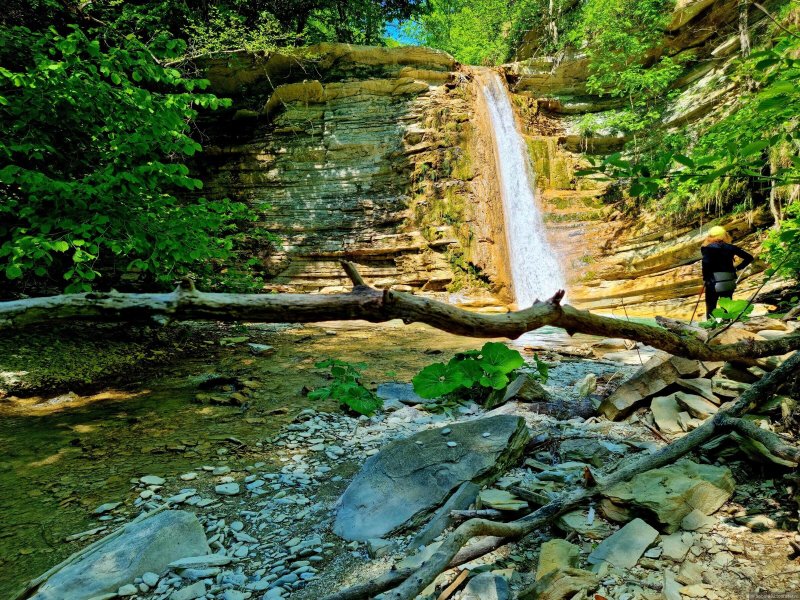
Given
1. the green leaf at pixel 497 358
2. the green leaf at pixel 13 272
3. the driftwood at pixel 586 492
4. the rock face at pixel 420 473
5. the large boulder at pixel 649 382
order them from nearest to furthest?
the driftwood at pixel 586 492
the rock face at pixel 420 473
the large boulder at pixel 649 382
the green leaf at pixel 13 272
the green leaf at pixel 497 358

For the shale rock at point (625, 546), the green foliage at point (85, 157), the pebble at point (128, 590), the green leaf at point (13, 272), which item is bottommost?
the pebble at point (128, 590)

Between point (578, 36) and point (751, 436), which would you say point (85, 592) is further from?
point (578, 36)

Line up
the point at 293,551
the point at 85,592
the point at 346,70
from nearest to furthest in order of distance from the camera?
the point at 85,592 → the point at 293,551 → the point at 346,70

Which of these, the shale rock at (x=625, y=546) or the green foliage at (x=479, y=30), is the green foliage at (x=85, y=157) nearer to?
the shale rock at (x=625, y=546)

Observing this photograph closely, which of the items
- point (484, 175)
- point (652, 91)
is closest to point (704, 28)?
point (652, 91)

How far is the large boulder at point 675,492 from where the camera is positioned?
1974 millimetres

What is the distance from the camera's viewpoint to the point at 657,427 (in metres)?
3.28

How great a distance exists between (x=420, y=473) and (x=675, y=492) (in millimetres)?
1491

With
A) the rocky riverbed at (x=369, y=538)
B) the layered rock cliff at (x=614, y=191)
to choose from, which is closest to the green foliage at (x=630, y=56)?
the layered rock cliff at (x=614, y=191)

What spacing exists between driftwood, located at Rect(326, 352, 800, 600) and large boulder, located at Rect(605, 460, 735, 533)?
0.23ft

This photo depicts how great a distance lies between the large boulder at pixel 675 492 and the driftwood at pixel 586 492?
0.07 metres

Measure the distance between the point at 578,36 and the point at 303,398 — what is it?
18324 millimetres

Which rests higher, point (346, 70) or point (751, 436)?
point (346, 70)

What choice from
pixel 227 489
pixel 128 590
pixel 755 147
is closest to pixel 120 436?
pixel 227 489
